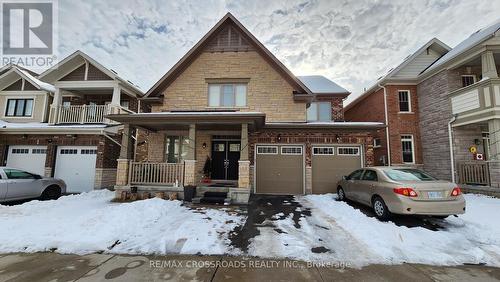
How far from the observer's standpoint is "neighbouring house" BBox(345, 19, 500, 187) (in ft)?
30.8

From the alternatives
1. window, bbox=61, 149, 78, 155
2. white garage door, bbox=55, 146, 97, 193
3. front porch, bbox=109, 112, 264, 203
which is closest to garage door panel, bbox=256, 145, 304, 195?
front porch, bbox=109, 112, 264, 203

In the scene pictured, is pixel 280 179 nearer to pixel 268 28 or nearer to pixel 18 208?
pixel 268 28

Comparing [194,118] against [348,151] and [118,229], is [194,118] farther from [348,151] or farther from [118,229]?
[348,151]

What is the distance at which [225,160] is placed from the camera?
11.6 m

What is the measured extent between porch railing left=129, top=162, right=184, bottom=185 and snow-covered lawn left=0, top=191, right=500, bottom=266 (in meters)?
2.18

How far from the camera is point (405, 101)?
13797 mm

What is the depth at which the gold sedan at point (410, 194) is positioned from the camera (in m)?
5.41

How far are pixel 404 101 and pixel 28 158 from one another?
76.0 ft

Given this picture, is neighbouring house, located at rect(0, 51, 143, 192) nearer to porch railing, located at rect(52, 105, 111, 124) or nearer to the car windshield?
porch railing, located at rect(52, 105, 111, 124)

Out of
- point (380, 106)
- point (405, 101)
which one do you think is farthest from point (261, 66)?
→ point (405, 101)

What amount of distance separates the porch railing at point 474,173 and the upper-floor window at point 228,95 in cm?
1129

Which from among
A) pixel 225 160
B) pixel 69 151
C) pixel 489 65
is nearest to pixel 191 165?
pixel 225 160

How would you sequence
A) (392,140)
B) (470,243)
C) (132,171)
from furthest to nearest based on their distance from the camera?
(392,140) < (132,171) < (470,243)

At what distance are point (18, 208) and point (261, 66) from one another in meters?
11.7
